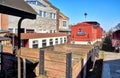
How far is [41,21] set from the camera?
23.4 meters

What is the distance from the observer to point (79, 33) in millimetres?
26234

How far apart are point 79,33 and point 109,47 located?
6265mm

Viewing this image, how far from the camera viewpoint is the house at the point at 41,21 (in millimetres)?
20319

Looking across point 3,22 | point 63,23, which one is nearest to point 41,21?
point 3,22

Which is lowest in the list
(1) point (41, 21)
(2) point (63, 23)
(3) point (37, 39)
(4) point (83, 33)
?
(3) point (37, 39)

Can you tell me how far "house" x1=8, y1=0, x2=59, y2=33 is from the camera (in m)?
20.3

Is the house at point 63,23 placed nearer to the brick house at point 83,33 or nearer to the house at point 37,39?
the brick house at point 83,33

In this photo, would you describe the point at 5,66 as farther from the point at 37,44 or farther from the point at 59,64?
the point at 37,44

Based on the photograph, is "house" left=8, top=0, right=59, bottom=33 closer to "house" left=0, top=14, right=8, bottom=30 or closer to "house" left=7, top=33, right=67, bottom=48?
"house" left=0, top=14, right=8, bottom=30

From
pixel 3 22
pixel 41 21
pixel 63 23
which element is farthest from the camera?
pixel 63 23

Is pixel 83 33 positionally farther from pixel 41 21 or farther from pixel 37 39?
pixel 37 39

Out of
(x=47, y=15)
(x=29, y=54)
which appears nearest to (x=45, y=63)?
(x=29, y=54)

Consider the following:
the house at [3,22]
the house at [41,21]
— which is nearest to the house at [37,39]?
the house at [41,21]

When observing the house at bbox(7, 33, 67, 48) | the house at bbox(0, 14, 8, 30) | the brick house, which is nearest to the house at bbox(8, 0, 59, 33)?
the house at bbox(0, 14, 8, 30)
